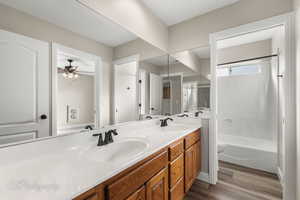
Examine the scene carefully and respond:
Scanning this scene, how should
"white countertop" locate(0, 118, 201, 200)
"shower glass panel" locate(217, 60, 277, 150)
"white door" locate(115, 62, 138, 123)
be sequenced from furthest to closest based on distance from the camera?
"shower glass panel" locate(217, 60, 277, 150)
"white door" locate(115, 62, 138, 123)
"white countertop" locate(0, 118, 201, 200)

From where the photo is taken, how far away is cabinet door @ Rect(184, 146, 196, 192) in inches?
62.0

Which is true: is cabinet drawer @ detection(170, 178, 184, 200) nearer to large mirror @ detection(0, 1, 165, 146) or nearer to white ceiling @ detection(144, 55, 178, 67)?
large mirror @ detection(0, 1, 165, 146)

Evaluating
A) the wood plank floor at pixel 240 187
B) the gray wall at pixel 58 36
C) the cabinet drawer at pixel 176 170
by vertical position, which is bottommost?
the wood plank floor at pixel 240 187

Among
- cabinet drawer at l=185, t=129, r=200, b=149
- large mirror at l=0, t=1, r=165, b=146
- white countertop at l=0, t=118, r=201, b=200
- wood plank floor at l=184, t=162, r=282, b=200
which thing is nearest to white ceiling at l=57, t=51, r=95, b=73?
large mirror at l=0, t=1, r=165, b=146

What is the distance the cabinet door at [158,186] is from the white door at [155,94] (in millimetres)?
971

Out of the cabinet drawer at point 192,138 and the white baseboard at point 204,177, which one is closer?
the cabinet drawer at point 192,138

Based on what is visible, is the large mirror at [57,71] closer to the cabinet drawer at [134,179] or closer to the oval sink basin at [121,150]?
the oval sink basin at [121,150]

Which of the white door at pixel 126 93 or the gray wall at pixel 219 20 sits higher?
the gray wall at pixel 219 20

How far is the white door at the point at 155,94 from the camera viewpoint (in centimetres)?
201

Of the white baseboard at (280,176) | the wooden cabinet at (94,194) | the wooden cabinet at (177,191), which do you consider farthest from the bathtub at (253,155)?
the wooden cabinet at (94,194)

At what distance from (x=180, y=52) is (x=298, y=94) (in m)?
1.51

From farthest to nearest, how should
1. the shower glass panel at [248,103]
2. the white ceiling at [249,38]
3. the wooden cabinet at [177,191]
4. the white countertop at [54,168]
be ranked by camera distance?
the shower glass panel at [248,103], the white ceiling at [249,38], the wooden cabinet at [177,191], the white countertop at [54,168]

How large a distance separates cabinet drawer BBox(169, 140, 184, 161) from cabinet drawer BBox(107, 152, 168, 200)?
0.56 feet

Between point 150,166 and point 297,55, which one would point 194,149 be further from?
point 297,55
